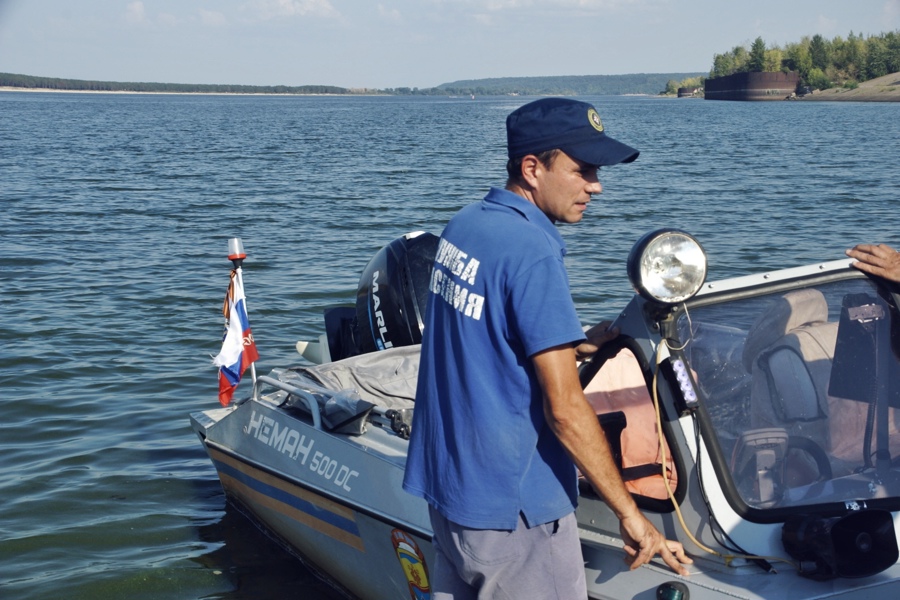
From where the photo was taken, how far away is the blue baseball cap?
8.43ft

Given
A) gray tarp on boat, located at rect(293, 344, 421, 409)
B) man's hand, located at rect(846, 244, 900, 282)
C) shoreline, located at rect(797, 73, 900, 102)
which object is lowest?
gray tarp on boat, located at rect(293, 344, 421, 409)

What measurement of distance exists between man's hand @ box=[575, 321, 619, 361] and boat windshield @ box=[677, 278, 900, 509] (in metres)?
0.21

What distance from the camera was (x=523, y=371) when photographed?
250 centimetres

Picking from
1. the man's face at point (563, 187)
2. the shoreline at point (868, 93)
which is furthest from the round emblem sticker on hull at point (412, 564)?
the shoreline at point (868, 93)

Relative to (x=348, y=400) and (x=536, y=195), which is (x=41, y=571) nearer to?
(x=348, y=400)

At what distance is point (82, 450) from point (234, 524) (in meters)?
1.75

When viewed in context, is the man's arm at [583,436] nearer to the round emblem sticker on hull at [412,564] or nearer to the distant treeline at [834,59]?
the round emblem sticker on hull at [412,564]

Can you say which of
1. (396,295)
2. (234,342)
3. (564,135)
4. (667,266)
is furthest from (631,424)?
(234,342)

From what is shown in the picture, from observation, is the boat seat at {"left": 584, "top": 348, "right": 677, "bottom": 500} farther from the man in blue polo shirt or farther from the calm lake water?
the calm lake water

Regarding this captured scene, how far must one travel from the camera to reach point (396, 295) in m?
5.50

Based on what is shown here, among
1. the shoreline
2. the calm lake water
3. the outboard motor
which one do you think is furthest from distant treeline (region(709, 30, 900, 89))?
the outboard motor

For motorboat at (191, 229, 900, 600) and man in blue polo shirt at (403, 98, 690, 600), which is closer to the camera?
man in blue polo shirt at (403, 98, 690, 600)

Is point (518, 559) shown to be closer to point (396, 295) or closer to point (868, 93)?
point (396, 295)

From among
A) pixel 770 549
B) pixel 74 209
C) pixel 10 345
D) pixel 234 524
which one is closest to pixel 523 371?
pixel 770 549
